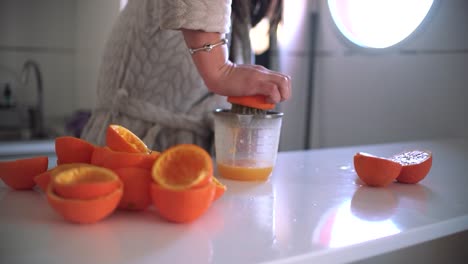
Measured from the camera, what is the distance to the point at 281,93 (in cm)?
56

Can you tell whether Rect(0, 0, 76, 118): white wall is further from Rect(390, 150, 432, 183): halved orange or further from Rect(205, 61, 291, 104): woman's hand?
Rect(390, 150, 432, 183): halved orange

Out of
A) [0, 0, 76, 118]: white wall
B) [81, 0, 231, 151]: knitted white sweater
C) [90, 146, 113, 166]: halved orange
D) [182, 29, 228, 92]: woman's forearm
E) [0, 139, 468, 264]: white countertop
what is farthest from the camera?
[0, 0, 76, 118]: white wall

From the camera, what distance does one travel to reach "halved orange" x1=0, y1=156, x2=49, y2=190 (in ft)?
1.55

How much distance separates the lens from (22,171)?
477 mm

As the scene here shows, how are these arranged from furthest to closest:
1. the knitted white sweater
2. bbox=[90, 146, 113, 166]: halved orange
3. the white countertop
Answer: the knitted white sweater < bbox=[90, 146, 113, 166]: halved orange < the white countertop

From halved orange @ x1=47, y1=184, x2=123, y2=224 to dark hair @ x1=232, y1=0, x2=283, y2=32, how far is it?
0.55 meters

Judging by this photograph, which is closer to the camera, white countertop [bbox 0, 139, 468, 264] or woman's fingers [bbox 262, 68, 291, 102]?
white countertop [bbox 0, 139, 468, 264]

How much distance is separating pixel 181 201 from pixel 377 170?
29cm

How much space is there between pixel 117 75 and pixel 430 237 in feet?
1.94

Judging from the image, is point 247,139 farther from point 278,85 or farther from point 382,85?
point 382,85

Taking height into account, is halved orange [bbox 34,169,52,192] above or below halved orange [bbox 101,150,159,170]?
below

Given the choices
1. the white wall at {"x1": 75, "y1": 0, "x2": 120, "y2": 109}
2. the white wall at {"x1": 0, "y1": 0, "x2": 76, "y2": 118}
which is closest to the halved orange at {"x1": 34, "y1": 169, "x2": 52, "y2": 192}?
the white wall at {"x1": 75, "y1": 0, "x2": 120, "y2": 109}

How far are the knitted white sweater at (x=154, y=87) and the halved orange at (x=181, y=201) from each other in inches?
15.6

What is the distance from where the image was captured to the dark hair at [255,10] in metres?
0.85
